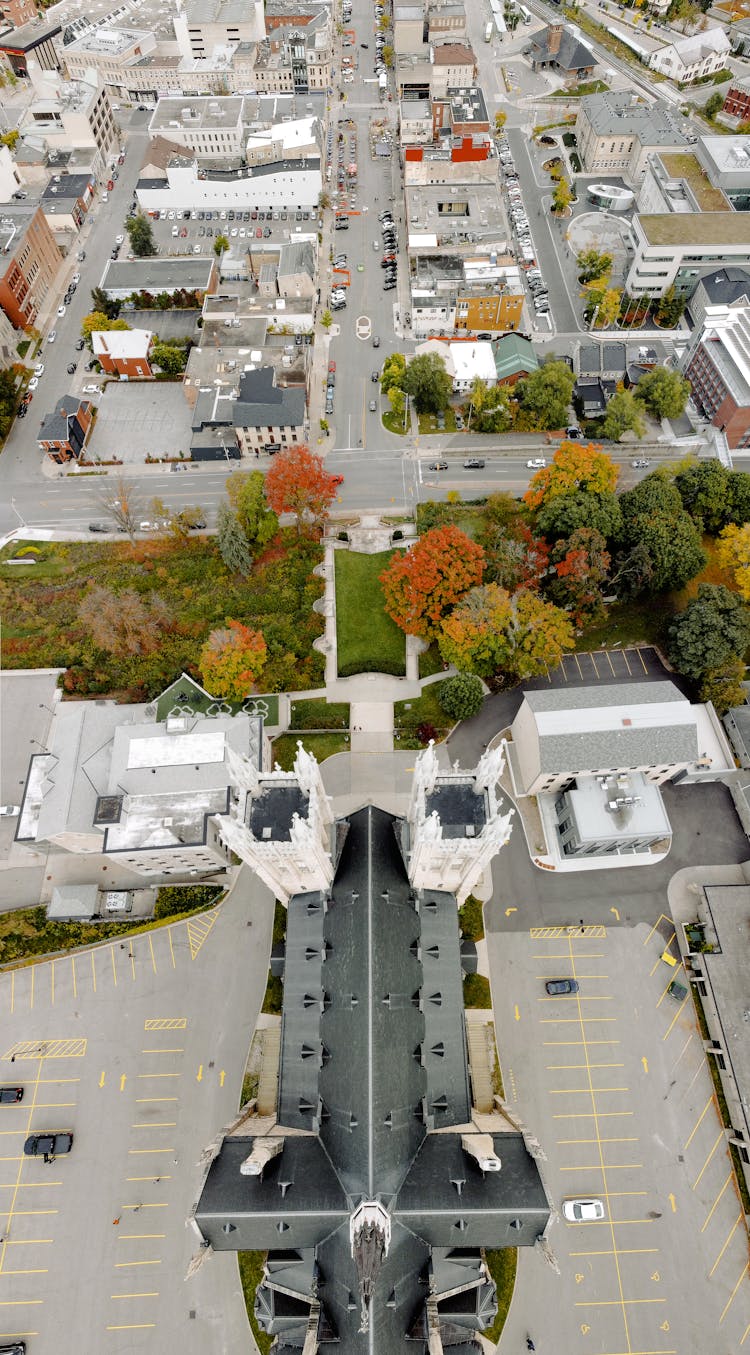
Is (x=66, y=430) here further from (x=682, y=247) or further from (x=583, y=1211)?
Result: (x=583, y=1211)

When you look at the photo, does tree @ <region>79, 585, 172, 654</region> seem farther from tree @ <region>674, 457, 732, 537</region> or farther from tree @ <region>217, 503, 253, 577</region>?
tree @ <region>674, 457, 732, 537</region>

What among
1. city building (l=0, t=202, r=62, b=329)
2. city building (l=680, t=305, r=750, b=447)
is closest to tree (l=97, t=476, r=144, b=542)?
city building (l=0, t=202, r=62, b=329)

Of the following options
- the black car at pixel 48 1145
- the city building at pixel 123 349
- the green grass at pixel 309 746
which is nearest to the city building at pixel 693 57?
the city building at pixel 123 349

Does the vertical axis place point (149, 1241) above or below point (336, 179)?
below

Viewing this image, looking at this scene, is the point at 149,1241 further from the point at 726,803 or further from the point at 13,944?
the point at 726,803

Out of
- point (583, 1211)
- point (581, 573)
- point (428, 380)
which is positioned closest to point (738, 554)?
point (581, 573)

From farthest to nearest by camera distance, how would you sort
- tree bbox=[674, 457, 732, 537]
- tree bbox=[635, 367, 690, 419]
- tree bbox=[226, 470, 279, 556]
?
tree bbox=[635, 367, 690, 419] → tree bbox=[226, 470, 279, 556] → tree bbox=[674, 457, 732, 537]

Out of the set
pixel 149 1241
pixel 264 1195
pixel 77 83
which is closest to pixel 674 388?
pixel 264 1195
